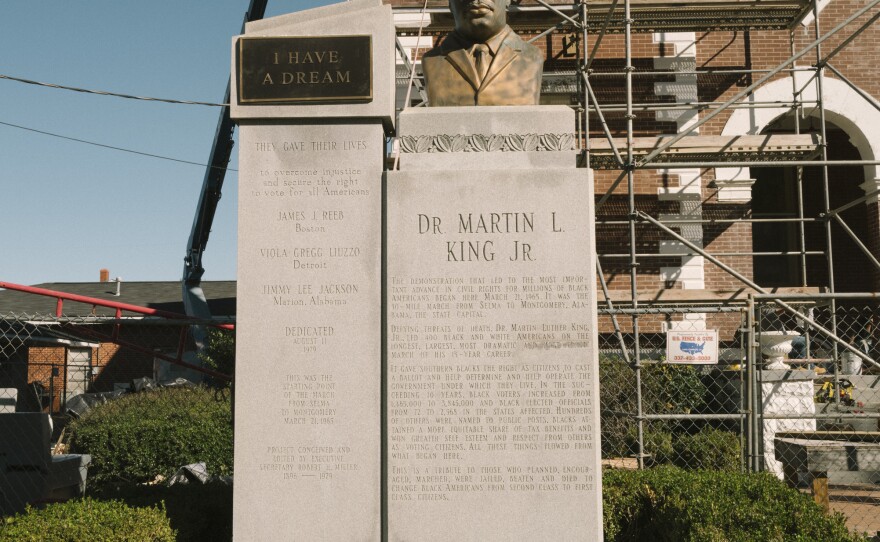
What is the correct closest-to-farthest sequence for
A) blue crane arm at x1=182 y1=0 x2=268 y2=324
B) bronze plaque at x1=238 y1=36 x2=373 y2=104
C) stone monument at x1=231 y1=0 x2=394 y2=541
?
stone monument at x1=231 y1=0 x2=394 y2=541, bronze plaque at x1=238 y1=36 x2=373 y2=104, blue crane arm at x1=182 y1=0 x2=268 y2=324

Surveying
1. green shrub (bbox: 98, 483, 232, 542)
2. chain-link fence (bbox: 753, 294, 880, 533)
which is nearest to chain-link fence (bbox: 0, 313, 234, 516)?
green shrub (bbox: 98, 483, 232, 542)

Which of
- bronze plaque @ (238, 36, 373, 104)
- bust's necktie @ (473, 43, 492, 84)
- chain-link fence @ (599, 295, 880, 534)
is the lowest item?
chain-link fence @ (599, 295, 880, 534)

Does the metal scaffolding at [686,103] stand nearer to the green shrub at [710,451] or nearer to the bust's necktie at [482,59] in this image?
the green shrub at [710,451]

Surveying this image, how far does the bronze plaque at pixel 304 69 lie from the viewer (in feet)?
19.7

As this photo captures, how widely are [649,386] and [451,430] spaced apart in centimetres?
766

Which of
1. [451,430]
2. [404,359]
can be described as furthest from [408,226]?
[451,430]

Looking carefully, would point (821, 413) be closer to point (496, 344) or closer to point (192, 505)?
point (496, 344)

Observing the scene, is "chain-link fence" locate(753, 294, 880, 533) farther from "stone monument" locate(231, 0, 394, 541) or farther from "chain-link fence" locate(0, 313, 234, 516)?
"chain-link fence" locate(0, 313, 234, 516)

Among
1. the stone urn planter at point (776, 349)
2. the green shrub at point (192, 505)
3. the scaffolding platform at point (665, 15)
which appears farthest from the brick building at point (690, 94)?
the green shrub at point (192, 505)

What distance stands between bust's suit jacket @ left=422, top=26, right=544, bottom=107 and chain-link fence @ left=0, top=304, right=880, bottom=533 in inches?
138

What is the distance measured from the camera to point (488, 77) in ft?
21.4

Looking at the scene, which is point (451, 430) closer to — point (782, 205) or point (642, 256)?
point (642, 256)

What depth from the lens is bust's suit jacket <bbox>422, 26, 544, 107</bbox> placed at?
652 cm

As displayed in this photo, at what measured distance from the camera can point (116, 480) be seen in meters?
12.4
